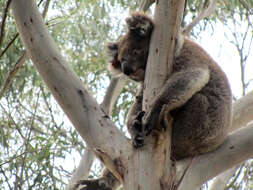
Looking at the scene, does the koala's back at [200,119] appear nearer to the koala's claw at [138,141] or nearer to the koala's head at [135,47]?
the koala's head at [135,47]

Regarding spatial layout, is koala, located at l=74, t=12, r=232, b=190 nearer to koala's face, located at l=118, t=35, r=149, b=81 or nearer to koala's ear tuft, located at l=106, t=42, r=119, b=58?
koala's face, located at l=118, t=35, r=149, b=81

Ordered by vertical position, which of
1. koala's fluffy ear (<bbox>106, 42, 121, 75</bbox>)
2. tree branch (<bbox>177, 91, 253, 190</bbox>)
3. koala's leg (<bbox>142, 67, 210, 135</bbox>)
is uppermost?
koala's fluffy ear (<bbox>106, 42, 121, 75</bbox>)

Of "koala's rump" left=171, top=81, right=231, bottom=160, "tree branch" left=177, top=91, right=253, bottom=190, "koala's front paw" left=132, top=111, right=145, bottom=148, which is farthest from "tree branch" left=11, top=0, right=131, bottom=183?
"koala's rump" left=171, top=81, right=231, bottom=160

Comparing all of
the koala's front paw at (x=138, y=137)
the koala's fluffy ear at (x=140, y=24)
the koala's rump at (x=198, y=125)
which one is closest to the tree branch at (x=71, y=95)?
the koala's front paw at (x=138, y=137)

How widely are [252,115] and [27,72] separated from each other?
269 cm

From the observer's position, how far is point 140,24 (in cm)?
266

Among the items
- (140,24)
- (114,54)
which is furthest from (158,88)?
(114,54)

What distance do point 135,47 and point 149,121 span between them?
3.06 feet

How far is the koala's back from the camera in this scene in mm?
2490

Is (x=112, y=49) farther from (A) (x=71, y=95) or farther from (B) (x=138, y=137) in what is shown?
(B) (x=138, y=137)

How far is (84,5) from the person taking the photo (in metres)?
4.59

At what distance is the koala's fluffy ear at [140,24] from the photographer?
8.59 ft

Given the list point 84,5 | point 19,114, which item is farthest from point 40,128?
point 84,5

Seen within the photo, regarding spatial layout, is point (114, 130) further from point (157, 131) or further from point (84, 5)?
point (84, 5)
